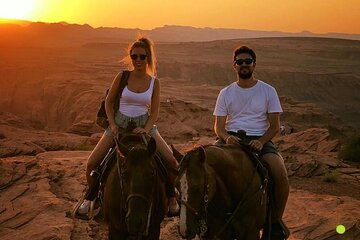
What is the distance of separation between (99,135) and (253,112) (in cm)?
1562

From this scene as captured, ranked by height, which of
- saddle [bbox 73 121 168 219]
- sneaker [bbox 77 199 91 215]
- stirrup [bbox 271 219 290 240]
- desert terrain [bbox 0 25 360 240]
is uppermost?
saddle [bbox 73 121 168 219]

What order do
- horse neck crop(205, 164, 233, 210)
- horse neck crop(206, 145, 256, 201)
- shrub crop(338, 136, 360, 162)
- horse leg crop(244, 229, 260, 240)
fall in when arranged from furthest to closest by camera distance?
shrub crop(338, 136, 360, 162), horse leg crop(244, 229, 260, 240), horse neck crop(206, 145, 256, 201), horse neck crop(205, 164, 233, 210)

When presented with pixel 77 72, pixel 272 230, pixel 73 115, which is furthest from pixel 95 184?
pixel 77 72

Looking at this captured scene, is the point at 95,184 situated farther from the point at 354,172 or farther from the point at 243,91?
the point at 354,172

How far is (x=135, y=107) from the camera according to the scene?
5.49m

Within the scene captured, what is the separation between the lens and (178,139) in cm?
2136

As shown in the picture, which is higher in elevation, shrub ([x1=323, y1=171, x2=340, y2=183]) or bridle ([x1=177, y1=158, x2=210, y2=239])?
bridle ([x1=177, y1=158, x2=210, y2=239])

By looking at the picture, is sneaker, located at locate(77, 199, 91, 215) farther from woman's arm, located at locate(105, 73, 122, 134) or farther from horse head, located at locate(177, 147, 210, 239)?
horse head, located at locate(177, 147, 210, 239)

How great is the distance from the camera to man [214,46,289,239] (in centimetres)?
521

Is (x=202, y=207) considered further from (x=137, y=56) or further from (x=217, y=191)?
(x=137, y=56)

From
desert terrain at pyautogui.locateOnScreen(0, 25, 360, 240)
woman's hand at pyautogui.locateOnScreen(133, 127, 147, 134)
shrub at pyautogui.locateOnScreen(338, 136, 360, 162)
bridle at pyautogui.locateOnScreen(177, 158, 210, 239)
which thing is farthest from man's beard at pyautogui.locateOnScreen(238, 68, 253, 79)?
shrub at pyautogui.locateOnScreen(338, 136, 360, 162)

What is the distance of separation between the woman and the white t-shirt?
38.3 inches

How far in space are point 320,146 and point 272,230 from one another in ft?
40.8

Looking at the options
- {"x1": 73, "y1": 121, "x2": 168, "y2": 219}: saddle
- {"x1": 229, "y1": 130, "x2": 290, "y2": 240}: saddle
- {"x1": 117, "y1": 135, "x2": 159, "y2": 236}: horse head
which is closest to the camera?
{"x1": 117, "y1": 135, "x2": 159, "y2": 236}: horse head
